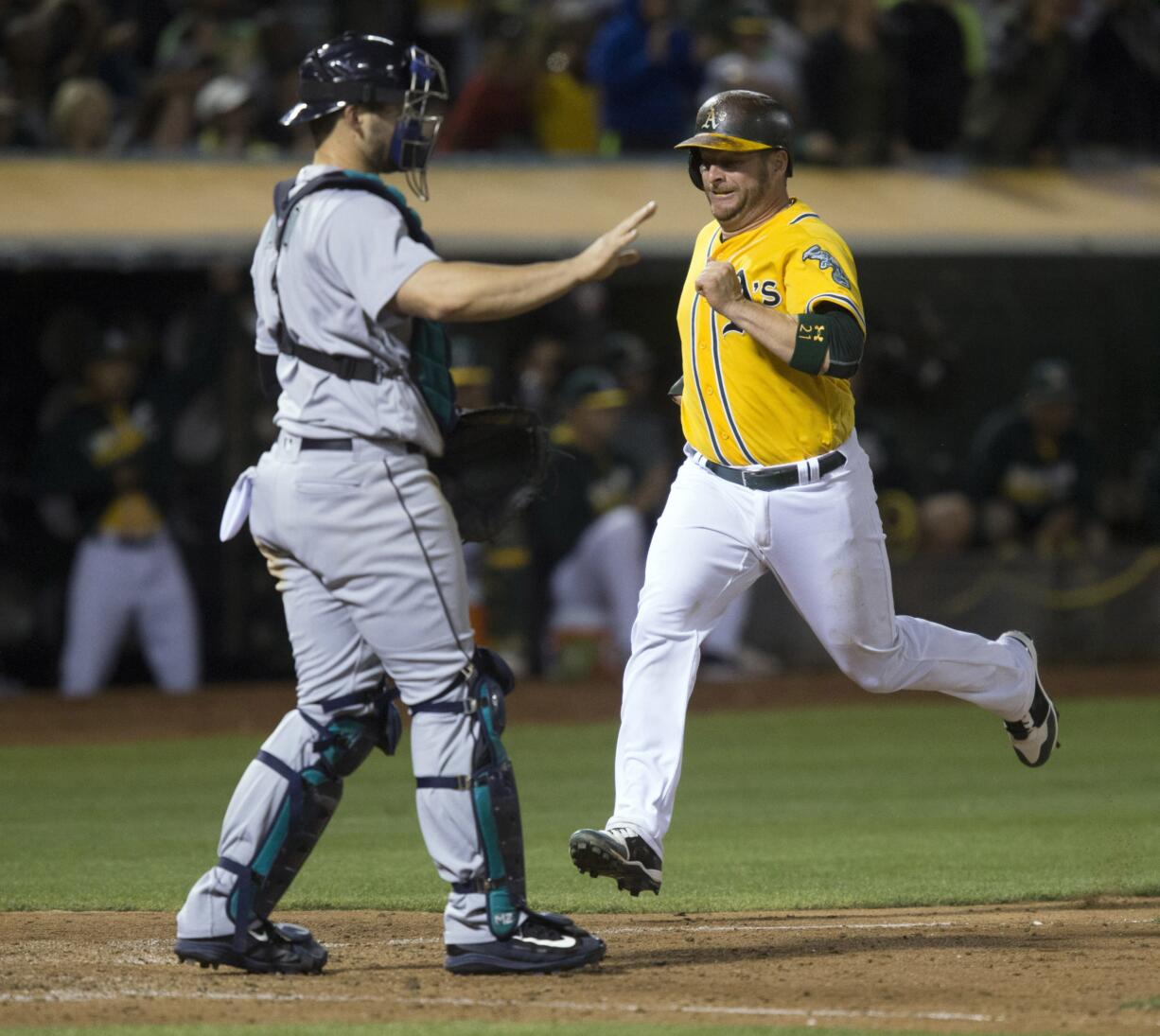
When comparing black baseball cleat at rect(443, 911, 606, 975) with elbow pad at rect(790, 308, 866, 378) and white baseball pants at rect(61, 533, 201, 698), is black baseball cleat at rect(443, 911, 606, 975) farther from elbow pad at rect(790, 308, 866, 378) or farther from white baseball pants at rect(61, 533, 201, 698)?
white baseball pants at rect(61, 533, 201, 698)

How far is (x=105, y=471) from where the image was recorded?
12.2 metres

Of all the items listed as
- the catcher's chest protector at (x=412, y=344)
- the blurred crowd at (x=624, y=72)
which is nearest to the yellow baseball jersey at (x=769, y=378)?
the catcher's chest protector at (x=412, y=344)

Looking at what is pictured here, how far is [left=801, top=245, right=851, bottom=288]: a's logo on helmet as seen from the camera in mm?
5355

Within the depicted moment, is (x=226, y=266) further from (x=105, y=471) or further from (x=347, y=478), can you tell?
(x=347, y=478)

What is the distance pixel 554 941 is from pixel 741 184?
6.92 feet

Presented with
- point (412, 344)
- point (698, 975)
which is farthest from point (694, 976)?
point (412, 344)

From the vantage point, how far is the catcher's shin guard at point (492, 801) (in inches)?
177

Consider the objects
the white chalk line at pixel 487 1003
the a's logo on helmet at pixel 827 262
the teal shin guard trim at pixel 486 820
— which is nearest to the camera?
the white chalk line at pixel 487 1003

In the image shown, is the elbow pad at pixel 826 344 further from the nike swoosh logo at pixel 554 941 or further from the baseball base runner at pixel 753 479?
the nike swoosh logo at pixel 554 941

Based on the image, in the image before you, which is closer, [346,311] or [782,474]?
[346,311]

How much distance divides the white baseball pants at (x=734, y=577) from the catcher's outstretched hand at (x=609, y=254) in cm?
123

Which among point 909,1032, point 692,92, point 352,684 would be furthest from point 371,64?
point 692,92

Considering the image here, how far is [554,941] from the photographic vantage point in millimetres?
4648

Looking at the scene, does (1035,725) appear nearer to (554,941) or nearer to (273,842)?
(554,941)
